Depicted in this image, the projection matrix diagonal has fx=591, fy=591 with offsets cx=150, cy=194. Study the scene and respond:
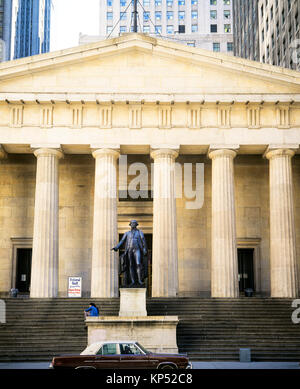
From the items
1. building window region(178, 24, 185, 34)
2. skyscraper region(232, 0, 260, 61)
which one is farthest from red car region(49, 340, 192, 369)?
building window region(178, 24, 185, 34)

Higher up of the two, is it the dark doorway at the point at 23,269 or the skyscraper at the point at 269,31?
the skyscraper at the point at 269,31

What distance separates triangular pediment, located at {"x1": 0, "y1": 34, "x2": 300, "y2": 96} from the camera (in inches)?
1463

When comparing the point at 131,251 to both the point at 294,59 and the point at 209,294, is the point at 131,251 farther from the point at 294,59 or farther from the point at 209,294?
the point at 294,59

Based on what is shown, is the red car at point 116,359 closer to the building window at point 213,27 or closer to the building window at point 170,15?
the building window at point 213,27

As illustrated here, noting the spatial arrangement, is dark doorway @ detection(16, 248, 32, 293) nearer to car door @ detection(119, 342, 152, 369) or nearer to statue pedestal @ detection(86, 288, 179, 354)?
statue pedestal @ detection(86, 288, 179, 354)

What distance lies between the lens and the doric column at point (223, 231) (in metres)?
35.3

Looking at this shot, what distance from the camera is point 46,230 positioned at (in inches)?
1403

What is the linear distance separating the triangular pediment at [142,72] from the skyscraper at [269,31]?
2064cm

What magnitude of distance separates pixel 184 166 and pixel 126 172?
415cm

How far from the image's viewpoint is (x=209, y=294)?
134 ft

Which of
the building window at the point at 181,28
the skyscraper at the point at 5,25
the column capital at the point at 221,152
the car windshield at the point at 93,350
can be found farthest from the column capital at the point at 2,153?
the building window at the point at 181,28
